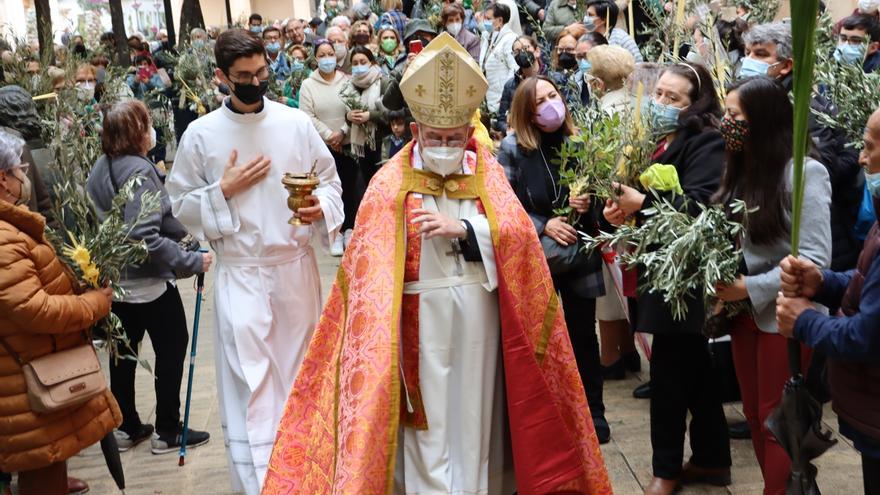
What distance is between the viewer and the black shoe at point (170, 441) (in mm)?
6430

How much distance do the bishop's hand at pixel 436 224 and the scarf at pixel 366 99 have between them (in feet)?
21.4

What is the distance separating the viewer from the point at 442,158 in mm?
4469

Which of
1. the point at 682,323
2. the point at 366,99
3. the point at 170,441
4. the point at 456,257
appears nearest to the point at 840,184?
the point at 682,323

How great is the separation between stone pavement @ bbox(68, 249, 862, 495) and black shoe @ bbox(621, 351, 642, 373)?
0.06 m

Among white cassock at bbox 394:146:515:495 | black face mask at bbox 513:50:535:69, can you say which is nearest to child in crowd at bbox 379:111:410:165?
black face mask at bbox 513:50:535:69

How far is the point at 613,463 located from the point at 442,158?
2.21 m

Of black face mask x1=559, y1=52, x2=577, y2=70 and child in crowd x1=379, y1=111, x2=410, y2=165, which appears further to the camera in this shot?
child in crowd x1=379, y1=111, x2=410, y2=165

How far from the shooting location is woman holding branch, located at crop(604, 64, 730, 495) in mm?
4930

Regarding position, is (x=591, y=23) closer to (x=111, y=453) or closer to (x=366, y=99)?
(x=366, y=99)

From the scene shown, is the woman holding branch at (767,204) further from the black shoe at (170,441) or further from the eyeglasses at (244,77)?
the black shoe at (170,441)

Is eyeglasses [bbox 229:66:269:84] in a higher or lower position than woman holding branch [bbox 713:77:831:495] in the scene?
higher

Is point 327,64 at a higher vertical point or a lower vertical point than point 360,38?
lower

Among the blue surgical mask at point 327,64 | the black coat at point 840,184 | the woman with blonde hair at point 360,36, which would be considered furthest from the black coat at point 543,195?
the woman with blonde hair at point 360,36

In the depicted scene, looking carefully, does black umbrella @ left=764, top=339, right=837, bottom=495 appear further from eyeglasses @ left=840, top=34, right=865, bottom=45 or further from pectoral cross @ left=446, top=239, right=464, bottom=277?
eyeglasses @ left=840, top=34, right=865, bottom=45
